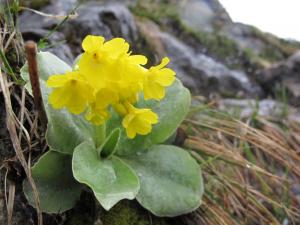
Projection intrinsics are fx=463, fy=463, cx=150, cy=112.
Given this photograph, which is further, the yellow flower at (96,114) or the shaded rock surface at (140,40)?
the shaded rock surface at (140,40)

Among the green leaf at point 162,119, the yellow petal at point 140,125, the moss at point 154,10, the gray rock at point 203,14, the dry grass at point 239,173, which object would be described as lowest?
the gray rock at point 203,14

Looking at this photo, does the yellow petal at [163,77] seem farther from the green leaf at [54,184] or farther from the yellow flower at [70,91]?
the green leaf at [54,184]

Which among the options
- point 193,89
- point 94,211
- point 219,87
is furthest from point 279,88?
point 94,211

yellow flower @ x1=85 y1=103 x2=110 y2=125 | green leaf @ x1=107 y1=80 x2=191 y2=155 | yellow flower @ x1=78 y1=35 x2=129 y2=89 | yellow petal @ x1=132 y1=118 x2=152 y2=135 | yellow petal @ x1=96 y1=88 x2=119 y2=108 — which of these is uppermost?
yellow flower @ x1=78 y1=35 x2=129 y2=89

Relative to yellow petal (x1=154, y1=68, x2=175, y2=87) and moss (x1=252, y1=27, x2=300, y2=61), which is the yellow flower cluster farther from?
moss (x1=252, y1=27, x2=300, y2=61)

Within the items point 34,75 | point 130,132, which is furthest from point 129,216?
point 34,75

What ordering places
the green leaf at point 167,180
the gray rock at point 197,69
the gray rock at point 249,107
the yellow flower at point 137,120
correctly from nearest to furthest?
the yellow flower at point 137,120
the green leaf at point 167,180
the gray rock at point 249,107
the gray rock at point 197,69

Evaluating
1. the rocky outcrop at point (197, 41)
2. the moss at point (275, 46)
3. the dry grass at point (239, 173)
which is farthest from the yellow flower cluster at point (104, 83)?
the moss at point (275, 46)

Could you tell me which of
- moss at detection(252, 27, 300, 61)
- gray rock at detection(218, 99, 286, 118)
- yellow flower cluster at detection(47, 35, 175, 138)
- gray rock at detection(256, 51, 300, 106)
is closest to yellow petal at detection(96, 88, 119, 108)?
yellow flower cluster at detection(47, 35, 175, 138)

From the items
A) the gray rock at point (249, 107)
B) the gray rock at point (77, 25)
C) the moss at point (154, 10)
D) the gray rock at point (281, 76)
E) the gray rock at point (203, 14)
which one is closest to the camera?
the gray rock at point (77, 25)
